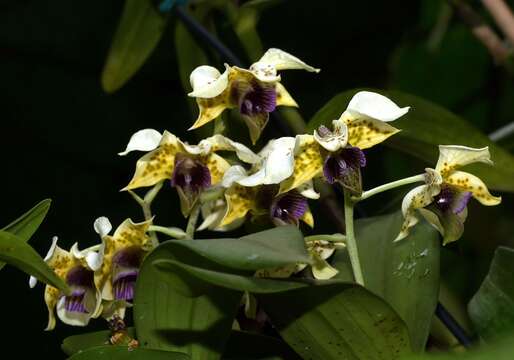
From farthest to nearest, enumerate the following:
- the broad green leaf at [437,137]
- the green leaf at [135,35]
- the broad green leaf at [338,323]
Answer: the green leaf at [135,35], the broad green leaf at [437,137], the broad green leaf at [338,323]

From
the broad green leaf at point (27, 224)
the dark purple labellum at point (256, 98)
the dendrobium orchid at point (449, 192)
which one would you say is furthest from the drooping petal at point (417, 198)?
the broad green leaf at point (27, 224)

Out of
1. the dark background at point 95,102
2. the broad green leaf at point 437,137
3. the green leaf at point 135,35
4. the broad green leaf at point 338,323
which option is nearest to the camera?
the broad green leaf at point 338,323

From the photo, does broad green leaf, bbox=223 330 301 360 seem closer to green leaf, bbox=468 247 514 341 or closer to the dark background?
green leaf, bbox=468 247 514 341

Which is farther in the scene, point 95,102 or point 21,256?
point 95,102

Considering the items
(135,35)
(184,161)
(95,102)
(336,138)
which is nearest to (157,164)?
(184,161)

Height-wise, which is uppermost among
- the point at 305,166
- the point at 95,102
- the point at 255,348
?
the point at 305,166

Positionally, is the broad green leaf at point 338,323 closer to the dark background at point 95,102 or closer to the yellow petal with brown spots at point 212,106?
the yellow petal with brown spots at point 212,106

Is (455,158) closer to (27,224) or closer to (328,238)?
(328,238)

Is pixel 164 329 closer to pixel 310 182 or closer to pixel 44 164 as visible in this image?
pixel 310 182
